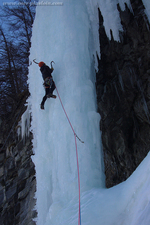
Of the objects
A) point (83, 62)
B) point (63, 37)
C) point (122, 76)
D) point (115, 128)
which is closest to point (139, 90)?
point (122, 76)

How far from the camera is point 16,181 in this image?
17.7ft

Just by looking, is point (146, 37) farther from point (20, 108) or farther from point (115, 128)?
point (20, 108)

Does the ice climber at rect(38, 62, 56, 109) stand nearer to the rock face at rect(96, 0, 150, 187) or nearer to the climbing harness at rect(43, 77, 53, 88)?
the climbing harness at rect(43, 77, 53, 88)

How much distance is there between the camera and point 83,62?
348 cm

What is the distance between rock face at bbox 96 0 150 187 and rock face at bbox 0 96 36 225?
6.97 feet

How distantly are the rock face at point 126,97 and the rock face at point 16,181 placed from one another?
2124mm

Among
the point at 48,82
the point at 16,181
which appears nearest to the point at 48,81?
the point at 48,82

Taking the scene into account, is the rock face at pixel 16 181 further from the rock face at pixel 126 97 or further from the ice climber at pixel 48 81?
the ice climber at pixel 48 81

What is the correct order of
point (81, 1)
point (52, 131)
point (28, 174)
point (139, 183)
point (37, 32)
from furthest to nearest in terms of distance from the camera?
point (28, 174) → point (37, 32) → point (81, 1) → point (52, 131) → point (139, 183)

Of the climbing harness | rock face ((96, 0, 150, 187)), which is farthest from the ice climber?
rock face ((96, 0, 150, 187))

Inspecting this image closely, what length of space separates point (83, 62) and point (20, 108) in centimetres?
406

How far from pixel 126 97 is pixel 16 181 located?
3929 mm

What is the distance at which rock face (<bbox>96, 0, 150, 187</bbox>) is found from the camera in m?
4.27

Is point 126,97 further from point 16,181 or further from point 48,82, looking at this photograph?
point 16,181
